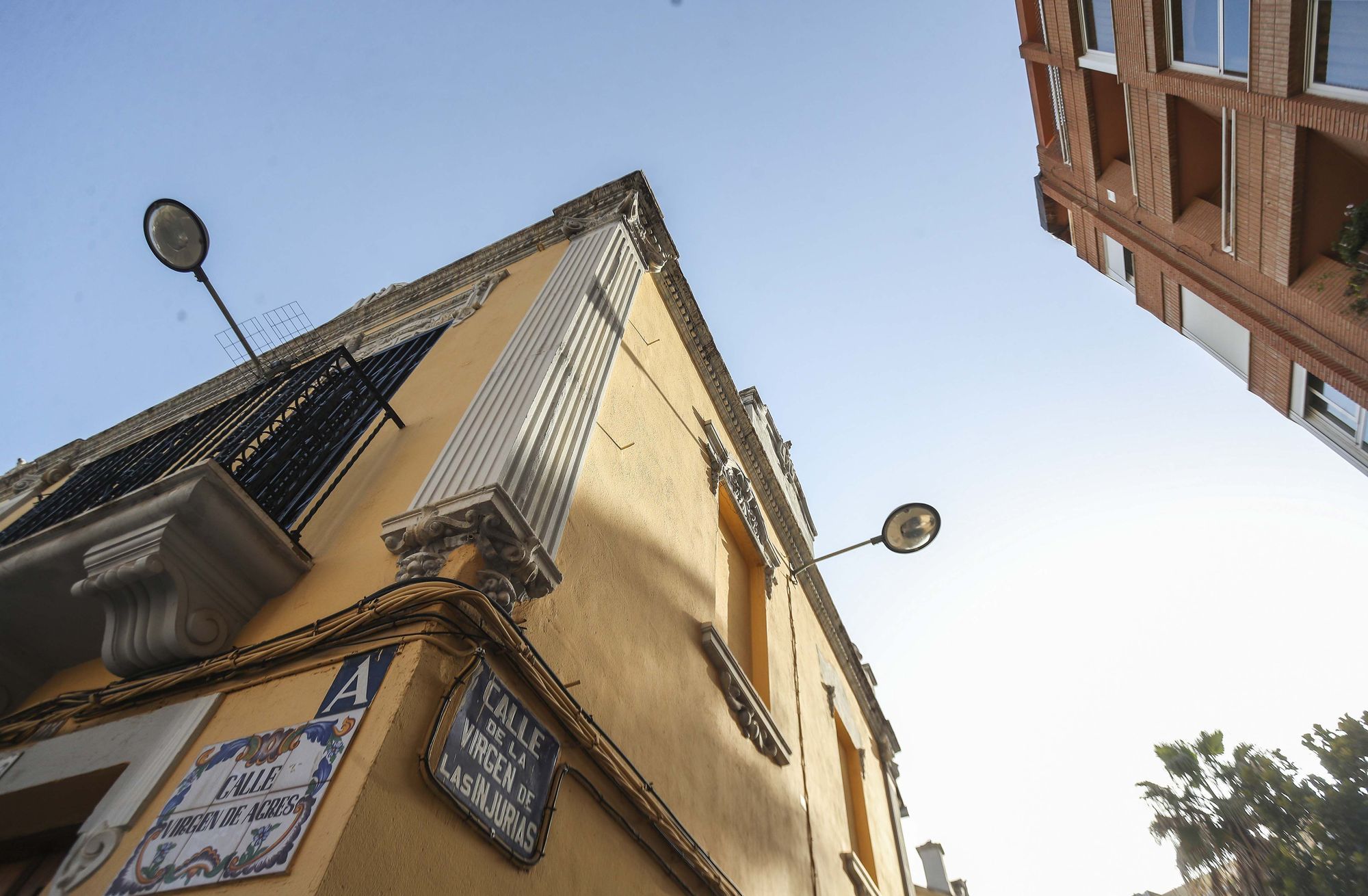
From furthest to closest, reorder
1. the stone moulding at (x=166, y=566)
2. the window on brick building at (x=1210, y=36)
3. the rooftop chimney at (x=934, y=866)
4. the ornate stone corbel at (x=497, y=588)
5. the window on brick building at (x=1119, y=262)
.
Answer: the rooftop chimney at (x=934, y=866) < the window on brick building at (x=1119, y=262) < the window on brick building at (x=1210, y=36) < the stone moulding at (x=166, y=566) < the ornate stone corbel at (x=497, y=588)

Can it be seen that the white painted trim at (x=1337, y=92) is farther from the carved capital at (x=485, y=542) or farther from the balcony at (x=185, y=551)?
the balcony at (x=185, y=551)

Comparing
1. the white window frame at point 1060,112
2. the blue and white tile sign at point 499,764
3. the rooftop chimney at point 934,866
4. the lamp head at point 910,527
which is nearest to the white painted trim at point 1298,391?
the lamp head at point 910,527

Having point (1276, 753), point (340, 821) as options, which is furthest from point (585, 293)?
point (1276, 753)

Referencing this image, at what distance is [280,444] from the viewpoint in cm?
452

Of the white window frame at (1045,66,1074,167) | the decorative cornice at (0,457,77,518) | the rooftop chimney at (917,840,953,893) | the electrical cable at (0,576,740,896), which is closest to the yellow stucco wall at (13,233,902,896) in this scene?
the electrical cable at (0,576,740,896)

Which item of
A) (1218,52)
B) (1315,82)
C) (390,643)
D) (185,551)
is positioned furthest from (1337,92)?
(185,551)

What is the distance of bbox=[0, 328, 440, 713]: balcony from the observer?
3.38 meters

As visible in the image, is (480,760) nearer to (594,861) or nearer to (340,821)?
(340,821)

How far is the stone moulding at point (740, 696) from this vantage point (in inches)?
230

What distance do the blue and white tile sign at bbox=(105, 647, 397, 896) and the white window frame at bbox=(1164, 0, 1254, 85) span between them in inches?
397

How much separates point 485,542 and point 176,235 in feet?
11.0

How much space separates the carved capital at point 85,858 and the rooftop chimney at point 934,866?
65.7ft

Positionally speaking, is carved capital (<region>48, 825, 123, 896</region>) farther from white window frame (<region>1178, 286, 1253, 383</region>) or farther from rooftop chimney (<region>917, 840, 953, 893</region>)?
rooftop chimney (<region>917, 840, 953, 893</region>)

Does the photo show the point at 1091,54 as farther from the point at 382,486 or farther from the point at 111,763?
the point at 111,763
